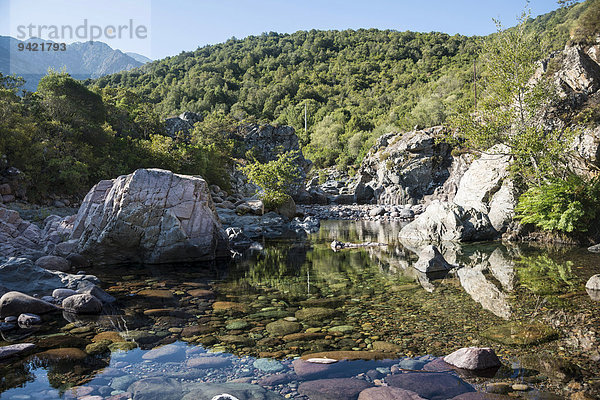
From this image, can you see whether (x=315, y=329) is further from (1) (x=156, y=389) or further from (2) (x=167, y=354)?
(1) (x=156, y=389)

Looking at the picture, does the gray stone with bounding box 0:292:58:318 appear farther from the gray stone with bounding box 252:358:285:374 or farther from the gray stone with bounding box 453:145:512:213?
the gray stone with bounding box 453:145:512:213

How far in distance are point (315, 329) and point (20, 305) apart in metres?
5.40

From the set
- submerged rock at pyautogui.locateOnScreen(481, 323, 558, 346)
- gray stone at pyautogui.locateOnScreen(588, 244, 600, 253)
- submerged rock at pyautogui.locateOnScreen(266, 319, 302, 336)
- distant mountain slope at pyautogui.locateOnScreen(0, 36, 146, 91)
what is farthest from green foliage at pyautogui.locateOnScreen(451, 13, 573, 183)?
distant mountain slope at pyautogui.locateOnScreen(0, 36, 146, 91)

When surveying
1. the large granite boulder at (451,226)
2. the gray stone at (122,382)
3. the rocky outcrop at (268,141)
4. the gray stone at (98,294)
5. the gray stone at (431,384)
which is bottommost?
the gray stone at (122,382)

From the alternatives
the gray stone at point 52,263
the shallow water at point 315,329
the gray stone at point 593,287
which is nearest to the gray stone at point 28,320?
the shallow water at point 315,329

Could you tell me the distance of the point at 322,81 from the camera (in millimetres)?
104875

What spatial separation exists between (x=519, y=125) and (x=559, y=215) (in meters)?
4.39

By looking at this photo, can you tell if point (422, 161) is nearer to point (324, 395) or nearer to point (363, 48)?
point (324, 395)

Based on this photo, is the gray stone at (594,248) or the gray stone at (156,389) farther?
the gray stone at (594,248)

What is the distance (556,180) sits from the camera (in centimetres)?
1359

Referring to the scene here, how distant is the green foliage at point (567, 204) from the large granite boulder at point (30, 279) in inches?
580

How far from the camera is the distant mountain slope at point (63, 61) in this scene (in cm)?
4631

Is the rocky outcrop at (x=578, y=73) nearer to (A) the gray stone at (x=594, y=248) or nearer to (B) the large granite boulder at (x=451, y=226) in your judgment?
(B) the large granite boulder at (x=451, y=226)

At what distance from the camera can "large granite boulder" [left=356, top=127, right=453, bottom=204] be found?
39.9 metres
